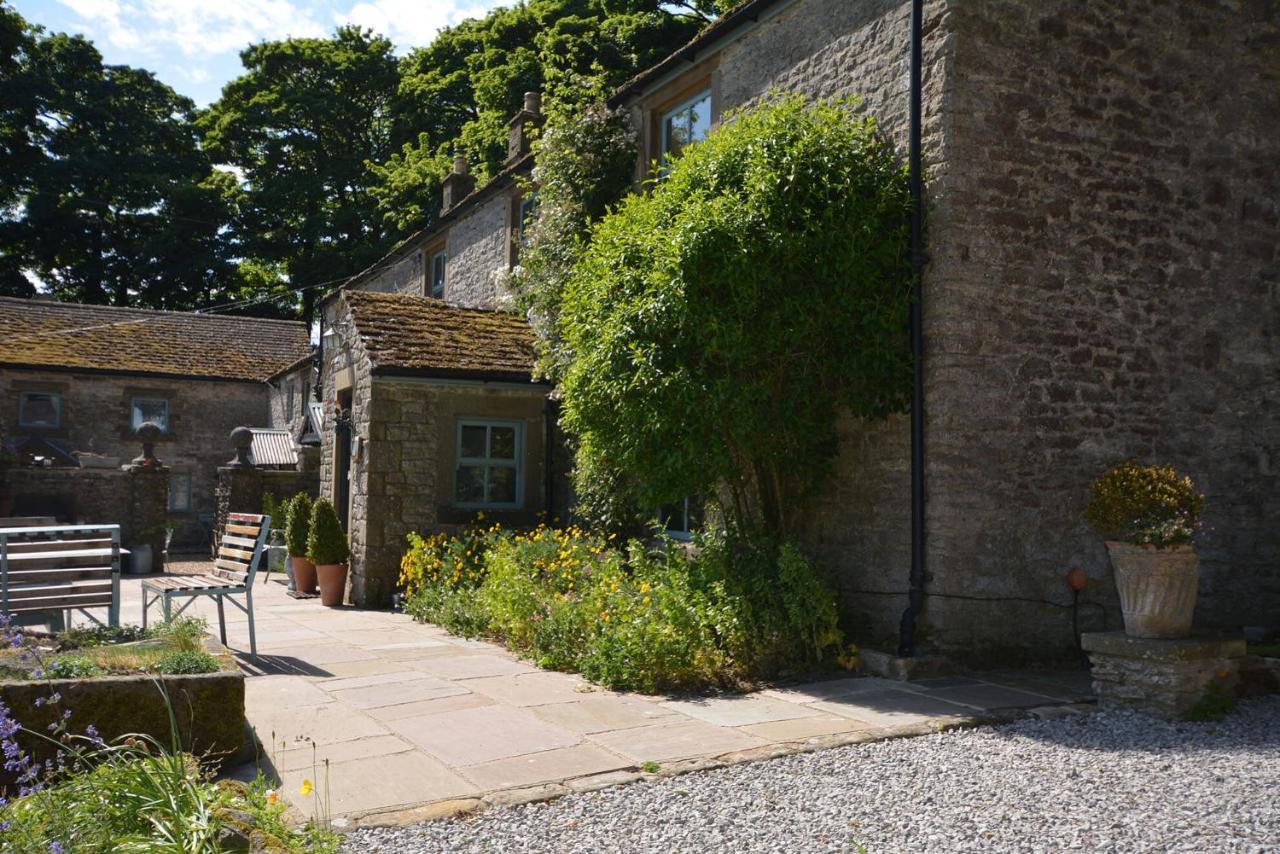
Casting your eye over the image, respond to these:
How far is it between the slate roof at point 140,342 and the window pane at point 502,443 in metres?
15.4

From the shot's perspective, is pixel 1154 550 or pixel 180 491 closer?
pixel 1154 550

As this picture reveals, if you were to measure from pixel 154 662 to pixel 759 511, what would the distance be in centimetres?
542

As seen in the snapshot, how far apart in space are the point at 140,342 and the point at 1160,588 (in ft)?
84.0

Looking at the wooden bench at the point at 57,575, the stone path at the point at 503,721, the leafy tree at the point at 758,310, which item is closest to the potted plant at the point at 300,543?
the stone path at the point at 503,721

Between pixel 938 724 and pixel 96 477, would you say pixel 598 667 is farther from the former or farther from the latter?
pixel 96 477

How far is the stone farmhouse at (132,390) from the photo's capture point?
23125 mm

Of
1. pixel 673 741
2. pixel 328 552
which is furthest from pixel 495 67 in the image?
pixel 673 741

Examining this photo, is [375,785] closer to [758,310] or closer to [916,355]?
[758,310]

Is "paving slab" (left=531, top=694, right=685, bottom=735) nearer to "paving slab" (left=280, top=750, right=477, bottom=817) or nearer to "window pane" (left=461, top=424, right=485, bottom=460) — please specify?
"paving slab" (left=280, top=750, right=477, bottom=817)

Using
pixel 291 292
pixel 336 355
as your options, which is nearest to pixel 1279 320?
pixel 336 355

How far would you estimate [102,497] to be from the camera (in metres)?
19.7

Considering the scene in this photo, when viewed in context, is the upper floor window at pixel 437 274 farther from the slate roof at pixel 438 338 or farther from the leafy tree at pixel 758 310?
the leafy tree at pixel 758 310

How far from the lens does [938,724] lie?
6.02 m

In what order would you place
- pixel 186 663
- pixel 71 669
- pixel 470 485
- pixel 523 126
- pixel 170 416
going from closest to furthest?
pixel 71 669 → pixel 186 663 → pixel 470 485 → pixel 523 126 → pixel 170 416
